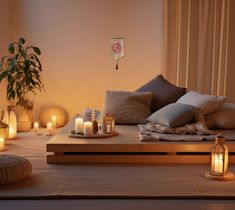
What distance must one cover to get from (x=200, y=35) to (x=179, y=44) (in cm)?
29

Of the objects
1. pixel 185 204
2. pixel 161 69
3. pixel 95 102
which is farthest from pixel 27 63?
pixel 185 204

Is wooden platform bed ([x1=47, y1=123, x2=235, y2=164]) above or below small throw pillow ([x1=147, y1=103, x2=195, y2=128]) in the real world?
below

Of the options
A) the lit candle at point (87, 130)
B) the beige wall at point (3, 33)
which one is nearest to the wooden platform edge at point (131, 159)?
the lit candle at point (87, 130)

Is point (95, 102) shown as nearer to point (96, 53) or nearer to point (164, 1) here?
point (96, 53)

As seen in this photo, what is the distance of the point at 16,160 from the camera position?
2.20 metres

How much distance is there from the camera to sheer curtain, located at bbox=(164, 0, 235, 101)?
188 inches

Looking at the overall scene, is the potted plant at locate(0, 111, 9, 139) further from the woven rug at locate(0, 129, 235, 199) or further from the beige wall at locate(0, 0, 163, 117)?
the beige wall at locate(0, 0, 163, 117)

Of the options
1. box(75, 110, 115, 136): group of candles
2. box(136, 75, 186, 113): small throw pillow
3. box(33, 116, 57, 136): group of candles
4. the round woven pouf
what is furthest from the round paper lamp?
the round woven pouf

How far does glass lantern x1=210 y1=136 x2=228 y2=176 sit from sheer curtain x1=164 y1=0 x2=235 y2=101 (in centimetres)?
267

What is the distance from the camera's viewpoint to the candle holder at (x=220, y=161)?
A: 7.36 feet

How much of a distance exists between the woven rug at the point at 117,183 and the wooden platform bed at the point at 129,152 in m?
0.09

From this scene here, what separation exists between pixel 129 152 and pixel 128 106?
103 centimetres

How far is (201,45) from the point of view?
4820mm

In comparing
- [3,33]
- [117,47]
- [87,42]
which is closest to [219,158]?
[117,47]
